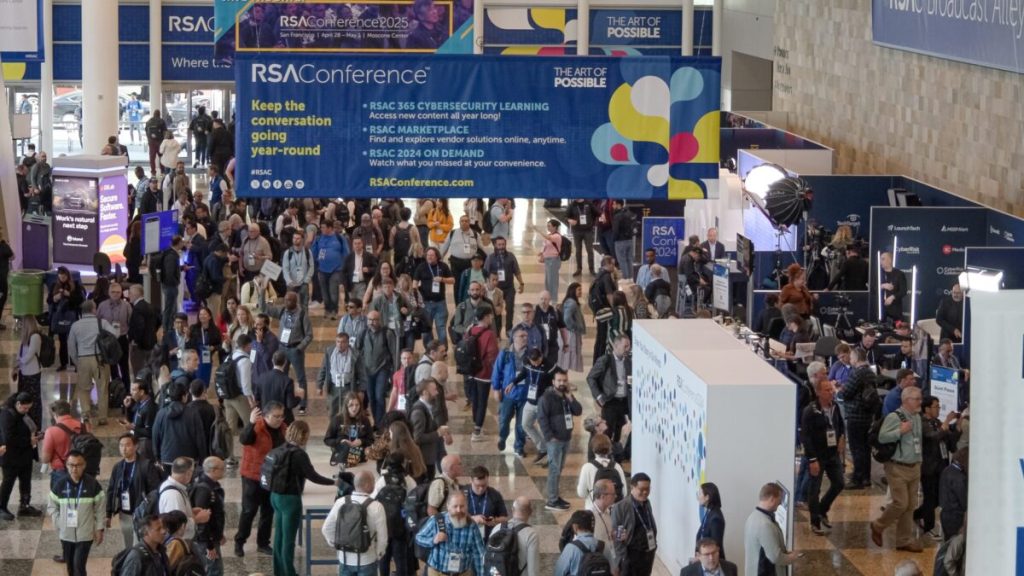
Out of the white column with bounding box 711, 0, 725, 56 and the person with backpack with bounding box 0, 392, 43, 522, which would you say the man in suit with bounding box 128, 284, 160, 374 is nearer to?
the person with backpack with bounding box 0, 392, 43, 522

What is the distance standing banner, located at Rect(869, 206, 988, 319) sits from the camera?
1972 cm

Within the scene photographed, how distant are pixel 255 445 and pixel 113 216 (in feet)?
35.6

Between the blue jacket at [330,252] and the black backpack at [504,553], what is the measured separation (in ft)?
37.7

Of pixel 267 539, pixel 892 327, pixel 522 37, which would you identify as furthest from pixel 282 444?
pixel 522 37

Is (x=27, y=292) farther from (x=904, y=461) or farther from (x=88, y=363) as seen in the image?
(x=904, y=461)

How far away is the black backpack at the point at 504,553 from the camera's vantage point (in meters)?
9.51

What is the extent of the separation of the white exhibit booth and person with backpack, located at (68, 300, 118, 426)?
247 inches

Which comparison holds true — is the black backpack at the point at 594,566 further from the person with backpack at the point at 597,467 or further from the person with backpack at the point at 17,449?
the person with backpack at the point at 17,449

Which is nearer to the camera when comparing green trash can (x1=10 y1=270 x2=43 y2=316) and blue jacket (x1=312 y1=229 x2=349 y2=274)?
green trash can (x1=10 y1=270 x2=43 y2=316)

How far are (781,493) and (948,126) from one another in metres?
13.6

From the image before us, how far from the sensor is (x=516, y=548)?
954cm

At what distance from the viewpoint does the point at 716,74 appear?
1334cm

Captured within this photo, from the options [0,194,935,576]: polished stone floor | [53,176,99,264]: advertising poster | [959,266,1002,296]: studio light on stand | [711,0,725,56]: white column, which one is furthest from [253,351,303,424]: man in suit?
[711,0,725,56]: white column

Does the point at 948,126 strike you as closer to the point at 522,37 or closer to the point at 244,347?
the point at 244,347
